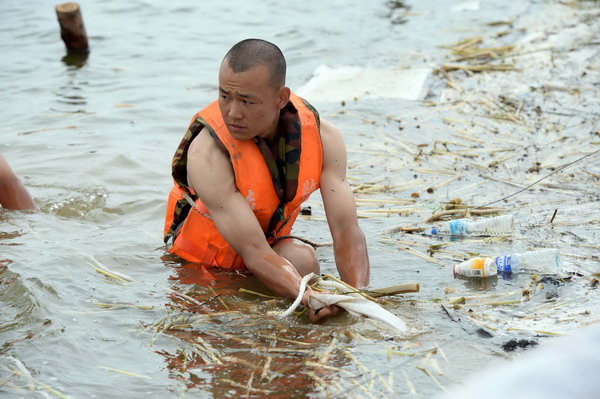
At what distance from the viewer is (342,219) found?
4.34 meters

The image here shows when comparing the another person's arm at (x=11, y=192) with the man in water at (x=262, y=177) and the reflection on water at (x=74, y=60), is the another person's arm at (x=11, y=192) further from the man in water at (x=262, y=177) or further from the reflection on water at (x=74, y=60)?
the reflection on water at (x=74, y=60)

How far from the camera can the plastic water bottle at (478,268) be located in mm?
4383

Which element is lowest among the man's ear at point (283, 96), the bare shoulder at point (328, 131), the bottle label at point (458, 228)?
the bottle label at point (458, 228)

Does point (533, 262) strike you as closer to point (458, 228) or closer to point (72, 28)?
point (458, 228)

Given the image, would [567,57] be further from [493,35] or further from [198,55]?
[198,55]

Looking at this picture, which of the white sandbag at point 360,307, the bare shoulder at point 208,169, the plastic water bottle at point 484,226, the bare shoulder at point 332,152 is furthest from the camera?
the plastic water bottle at point 484,226

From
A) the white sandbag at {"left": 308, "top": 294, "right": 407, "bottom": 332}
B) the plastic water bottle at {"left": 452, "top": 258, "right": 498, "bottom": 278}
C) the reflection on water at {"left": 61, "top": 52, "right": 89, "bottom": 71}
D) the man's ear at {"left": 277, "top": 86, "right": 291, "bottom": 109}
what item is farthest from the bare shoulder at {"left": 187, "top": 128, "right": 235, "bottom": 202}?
the reflection on water at {"left": 61, "top": 52, "right": 89, "bottom": 71}

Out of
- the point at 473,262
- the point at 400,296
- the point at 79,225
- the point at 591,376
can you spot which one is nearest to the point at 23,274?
the point at 79,225

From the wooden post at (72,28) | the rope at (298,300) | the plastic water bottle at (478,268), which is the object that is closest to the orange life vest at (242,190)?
the rope at (298,300)

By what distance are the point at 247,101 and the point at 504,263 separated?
1.71m

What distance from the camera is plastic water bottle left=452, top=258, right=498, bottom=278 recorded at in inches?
173

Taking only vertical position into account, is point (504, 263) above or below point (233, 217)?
below

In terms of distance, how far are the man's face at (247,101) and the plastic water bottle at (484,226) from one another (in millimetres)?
1638

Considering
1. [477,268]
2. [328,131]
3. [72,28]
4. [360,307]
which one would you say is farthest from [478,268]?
[72,28]
